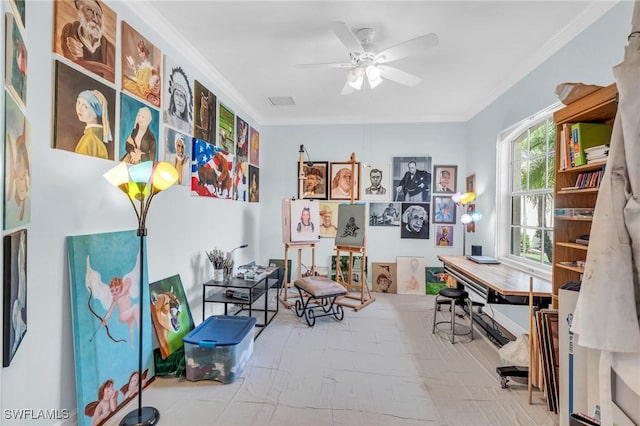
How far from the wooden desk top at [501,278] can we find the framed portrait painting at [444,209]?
1381 mm

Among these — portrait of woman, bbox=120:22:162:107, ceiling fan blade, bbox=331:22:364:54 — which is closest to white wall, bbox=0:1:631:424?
portrait of woman, bbox=120:22:162:107

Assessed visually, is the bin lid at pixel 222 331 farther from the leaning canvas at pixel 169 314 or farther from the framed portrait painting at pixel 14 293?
the framed portrait painting at pixel 14 293

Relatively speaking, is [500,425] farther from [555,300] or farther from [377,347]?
[377,347]

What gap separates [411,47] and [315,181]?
301 cm

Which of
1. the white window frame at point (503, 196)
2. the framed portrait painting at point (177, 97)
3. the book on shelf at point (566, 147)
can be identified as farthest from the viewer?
the white window frame at point (503, 196)

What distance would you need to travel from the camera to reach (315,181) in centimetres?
502

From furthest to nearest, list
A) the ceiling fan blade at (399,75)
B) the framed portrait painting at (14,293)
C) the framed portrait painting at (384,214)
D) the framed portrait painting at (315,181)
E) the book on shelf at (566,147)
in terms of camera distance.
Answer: the framed portrait painting at (315,181) < the framed portrait painting at (384,214) < the ceiling fan blade at (399,75) < the book on shelf at (566,147) < the framed portrait painting at (14,293)

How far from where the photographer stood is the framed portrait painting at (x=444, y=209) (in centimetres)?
478

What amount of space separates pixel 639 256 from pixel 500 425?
1463 millimetres

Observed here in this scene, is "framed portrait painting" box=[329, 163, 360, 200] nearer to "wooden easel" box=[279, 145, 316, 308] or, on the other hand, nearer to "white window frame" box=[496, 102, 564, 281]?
"wooden easel" box=[279, 145, 316, 308]

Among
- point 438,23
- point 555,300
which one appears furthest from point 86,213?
point 555,300

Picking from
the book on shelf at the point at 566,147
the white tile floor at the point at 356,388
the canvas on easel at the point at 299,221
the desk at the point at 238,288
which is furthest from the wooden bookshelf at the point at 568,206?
the canvas on easel at the point at 299,221

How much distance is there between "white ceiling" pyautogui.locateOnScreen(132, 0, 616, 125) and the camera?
218 cm

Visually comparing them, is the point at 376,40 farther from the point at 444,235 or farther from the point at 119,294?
the point at 444,235
